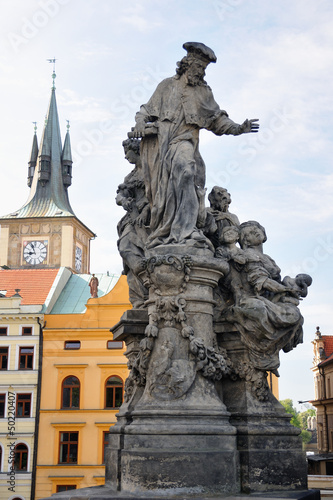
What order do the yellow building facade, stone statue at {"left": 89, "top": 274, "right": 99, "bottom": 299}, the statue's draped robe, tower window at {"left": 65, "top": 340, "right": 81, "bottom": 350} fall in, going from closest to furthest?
the statue's draped robe
the yellow building facade
tower window at {"left": 65, "top": 340, "right": 81, "bottom": 350}
stone statue at {"left": 89, "top": 274, "right": 99, "bottom": 299}

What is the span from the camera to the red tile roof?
121 feet

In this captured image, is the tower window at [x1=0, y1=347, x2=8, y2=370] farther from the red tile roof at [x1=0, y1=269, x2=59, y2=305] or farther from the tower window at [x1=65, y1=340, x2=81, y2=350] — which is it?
the red tile roof at [x1=0, y1=269, x2=59, y2=305]

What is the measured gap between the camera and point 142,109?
6.88 m

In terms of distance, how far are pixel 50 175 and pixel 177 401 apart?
70.9 meters

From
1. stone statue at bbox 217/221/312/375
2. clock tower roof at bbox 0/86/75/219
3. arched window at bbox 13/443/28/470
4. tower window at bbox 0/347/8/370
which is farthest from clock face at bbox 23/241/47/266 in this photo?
stone statue at bbox 217/221/312/375

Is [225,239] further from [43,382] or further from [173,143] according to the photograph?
[43,382]

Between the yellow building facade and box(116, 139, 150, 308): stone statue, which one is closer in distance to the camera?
box(116, 139, 150, 308): stone statue

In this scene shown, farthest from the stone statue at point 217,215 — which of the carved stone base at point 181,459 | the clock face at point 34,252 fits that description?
the clock face at point 34,252

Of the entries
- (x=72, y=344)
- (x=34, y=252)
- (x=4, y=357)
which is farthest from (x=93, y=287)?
(x=34, y=252)

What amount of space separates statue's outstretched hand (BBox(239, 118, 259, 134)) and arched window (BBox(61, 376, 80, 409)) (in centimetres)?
2731

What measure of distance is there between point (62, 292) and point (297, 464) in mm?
33318

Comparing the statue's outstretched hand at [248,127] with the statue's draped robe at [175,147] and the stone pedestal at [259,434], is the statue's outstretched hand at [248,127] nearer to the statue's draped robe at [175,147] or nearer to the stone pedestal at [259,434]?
the statue's draped robe at [175,147]

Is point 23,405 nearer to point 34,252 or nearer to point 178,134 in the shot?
point 178,134

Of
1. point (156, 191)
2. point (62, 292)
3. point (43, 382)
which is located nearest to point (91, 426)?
point (43, 382)
